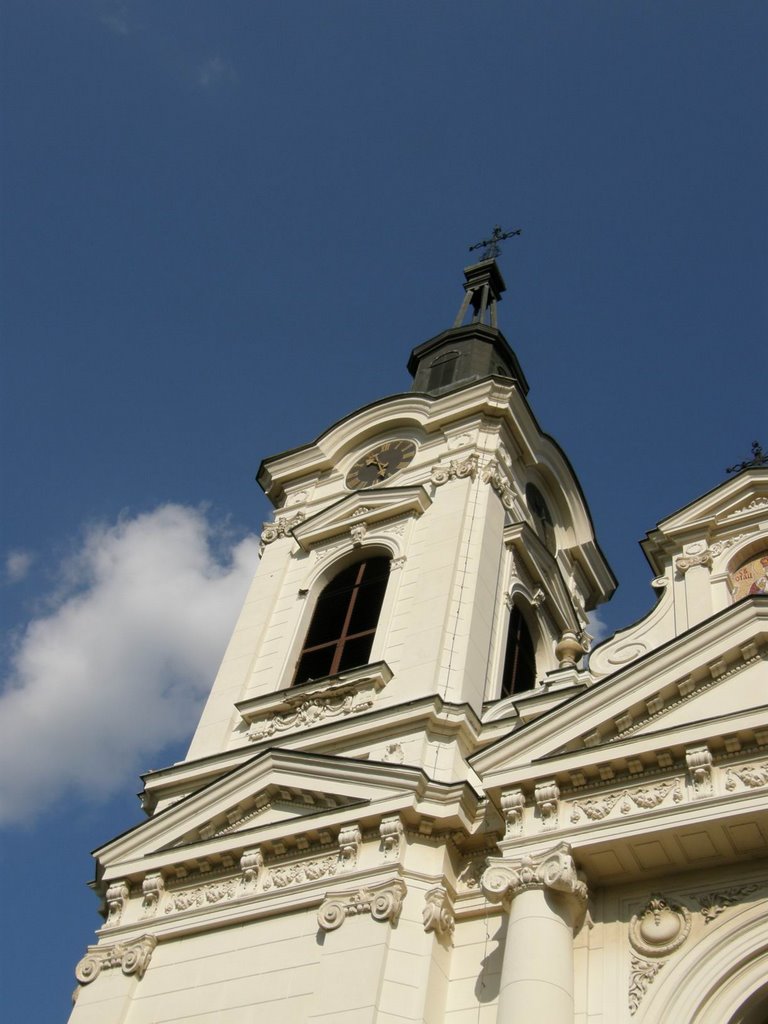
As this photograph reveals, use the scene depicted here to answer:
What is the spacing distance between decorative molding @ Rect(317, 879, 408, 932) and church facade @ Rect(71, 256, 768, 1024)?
0.10ft

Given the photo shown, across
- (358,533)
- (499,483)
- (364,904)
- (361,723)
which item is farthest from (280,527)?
(364,904)

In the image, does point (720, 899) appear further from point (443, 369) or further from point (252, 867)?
point (443, 369)

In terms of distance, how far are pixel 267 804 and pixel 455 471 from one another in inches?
338

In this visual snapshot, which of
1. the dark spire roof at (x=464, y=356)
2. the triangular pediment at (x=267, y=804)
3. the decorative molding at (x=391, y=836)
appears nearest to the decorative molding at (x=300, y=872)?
the triangular pediment at (x=267, y=804)

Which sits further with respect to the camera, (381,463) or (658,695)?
(381,463)

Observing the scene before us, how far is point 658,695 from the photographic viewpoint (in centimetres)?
1488

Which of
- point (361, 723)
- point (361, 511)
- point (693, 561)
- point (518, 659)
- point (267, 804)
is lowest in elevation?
point (267, 804)

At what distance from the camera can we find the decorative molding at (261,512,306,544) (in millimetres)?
24953

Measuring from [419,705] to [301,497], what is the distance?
9299mm

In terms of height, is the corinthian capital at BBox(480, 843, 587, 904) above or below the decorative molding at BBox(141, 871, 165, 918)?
below

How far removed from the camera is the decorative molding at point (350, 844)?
15.6 metres

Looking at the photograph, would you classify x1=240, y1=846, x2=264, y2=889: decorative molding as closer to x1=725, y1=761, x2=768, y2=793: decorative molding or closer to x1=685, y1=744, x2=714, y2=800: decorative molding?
x1=685, y1=744, x2=714, y2=800: decorative molding

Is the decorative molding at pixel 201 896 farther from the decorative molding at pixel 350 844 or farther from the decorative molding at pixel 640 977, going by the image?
the decorative molding at pixel 640 977

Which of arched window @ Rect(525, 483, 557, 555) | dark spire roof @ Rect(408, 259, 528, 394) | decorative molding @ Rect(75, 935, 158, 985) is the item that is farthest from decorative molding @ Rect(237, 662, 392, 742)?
dark spire roof @ Rect(408, 259, 528, 394)
